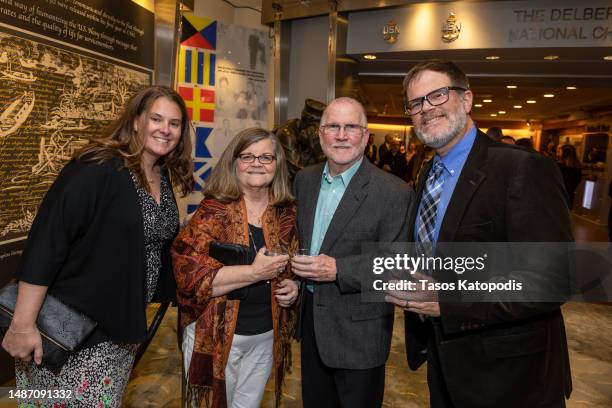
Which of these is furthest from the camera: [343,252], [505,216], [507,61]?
[507,61]

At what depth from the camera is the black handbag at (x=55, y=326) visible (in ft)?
5.38

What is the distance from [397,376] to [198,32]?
447 centimetres

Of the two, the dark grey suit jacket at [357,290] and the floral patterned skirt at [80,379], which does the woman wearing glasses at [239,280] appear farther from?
the floral patterned skirt at [80,379]

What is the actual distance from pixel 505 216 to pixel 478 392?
0.66 m

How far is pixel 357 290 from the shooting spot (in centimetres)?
191

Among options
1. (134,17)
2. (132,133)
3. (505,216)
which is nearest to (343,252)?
(505,216)

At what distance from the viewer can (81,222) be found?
5.44 feet

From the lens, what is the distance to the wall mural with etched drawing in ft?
9.30

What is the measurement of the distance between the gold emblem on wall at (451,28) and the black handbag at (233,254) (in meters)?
4.73

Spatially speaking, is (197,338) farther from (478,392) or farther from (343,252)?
(478,392)

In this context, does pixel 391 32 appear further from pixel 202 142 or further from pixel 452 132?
pixel 452 132

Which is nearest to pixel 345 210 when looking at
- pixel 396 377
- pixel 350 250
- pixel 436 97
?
pixel 350 250

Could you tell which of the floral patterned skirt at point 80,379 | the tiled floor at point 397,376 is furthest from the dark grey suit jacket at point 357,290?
the tiled floor at point 397,376

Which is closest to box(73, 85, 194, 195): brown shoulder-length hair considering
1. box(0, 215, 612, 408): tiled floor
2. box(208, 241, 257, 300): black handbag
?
box(208, 241, 257, 300): black handbag
